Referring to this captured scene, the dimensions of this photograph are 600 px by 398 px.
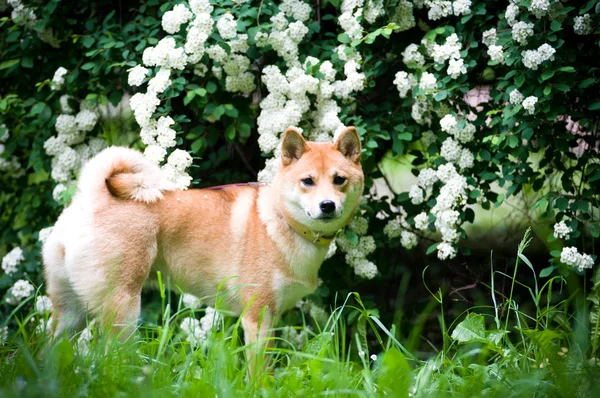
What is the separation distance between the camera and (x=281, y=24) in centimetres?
379

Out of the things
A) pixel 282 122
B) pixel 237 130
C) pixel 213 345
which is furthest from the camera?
pixel 237 130

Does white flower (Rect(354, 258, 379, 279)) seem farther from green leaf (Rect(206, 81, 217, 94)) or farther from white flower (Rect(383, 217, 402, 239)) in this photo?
green leaf (Rect(206, 81, 217, 94))

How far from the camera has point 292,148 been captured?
3.47m

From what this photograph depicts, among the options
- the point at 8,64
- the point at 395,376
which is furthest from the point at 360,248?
the point at 8,64

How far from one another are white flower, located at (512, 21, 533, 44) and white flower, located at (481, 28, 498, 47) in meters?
0.17

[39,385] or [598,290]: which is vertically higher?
[39,385]

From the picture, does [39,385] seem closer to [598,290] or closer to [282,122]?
[282,122]

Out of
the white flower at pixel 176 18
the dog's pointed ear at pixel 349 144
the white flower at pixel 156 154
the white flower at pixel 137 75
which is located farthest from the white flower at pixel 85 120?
the dog's pointed ear at pixel 349 144

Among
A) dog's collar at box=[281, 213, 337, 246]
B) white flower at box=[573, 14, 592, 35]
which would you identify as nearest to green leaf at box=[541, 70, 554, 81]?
white flower at box=[573, 14, 592, 35]

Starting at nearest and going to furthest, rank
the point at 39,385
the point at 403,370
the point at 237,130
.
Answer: the point at 39,385 → the point at 403,370 → the point at 237,130

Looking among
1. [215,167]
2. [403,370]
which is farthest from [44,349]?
[215,167]

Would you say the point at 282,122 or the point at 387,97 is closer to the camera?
the point at 282,122

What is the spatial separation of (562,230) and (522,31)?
101 centimetres

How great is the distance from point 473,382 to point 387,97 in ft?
7.47
